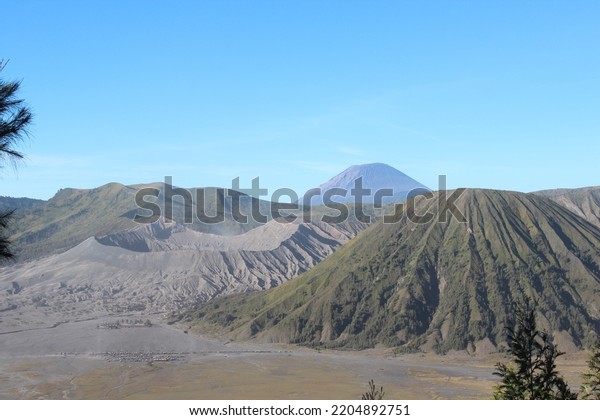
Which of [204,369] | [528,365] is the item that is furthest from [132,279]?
[528,365]

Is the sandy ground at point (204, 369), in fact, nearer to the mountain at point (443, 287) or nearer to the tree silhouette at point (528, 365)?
the mountain at point (443, 287)

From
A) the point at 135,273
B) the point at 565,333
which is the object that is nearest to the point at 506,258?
the point at 565,333

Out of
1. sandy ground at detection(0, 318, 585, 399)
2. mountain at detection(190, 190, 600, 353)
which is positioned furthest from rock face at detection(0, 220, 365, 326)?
sandy ground at detection(0, 318, 585, 399)

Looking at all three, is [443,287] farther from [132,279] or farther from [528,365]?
[528,365]

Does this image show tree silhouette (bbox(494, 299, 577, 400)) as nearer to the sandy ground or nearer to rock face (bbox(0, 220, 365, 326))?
the sandy ground

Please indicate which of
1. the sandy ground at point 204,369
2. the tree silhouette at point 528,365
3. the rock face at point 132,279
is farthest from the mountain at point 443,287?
the tree silhouette at point 528,365

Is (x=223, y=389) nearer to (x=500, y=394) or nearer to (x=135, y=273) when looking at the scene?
(x=500, y=394)
